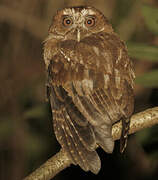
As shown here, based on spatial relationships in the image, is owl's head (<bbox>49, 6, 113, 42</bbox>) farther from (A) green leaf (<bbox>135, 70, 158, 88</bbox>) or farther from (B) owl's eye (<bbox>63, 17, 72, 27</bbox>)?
(A) green leaf (<bbox>135, 70, 158, 88</bbox>)

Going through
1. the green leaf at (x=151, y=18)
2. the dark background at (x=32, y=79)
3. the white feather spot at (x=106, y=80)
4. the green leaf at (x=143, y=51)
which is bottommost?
the dark background at (x=32, y=79)

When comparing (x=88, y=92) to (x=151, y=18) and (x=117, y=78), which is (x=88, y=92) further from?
(x=151, y=18)

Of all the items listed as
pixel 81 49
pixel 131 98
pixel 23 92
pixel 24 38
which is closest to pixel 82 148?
pixel 131 98

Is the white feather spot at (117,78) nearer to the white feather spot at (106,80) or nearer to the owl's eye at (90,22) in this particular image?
the white feather spot at (106,80)

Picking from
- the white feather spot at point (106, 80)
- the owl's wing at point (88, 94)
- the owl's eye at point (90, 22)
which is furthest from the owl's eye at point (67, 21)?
the white feather spot at point (106, 80)

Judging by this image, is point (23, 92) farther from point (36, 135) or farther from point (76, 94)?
point (76, 94)

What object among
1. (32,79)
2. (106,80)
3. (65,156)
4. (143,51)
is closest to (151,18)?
(143,51)

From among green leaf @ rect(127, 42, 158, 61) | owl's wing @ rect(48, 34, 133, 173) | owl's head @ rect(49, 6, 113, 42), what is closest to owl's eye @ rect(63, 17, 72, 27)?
owl's head @ rect(49, 6, 113, 42)

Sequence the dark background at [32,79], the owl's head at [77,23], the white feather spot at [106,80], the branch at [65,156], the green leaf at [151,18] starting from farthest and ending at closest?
the dark background at [32,79] → the owl's head at [77,23] → the green leaf at [151,18] → the white feather spot at [106,80] → the branch at [65,156]
